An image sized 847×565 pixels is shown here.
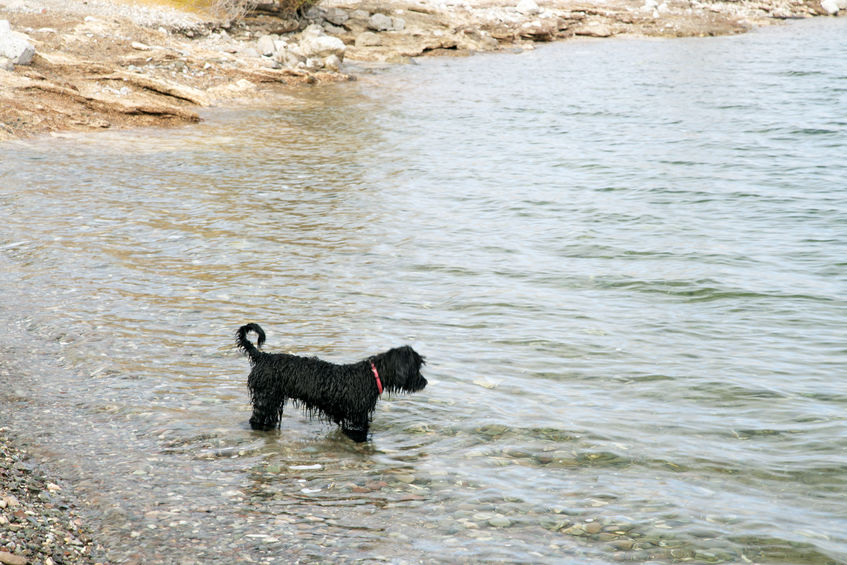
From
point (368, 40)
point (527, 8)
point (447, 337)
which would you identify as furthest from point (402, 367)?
point (527, 8)

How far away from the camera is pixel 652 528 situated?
611 centimetres

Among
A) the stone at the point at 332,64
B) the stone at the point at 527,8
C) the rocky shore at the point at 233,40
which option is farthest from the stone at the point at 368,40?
the stone at the point at 527,8

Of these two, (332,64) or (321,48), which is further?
(321,48)

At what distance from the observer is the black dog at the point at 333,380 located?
23.4 feet

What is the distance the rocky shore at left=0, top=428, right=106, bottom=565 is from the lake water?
0.22m

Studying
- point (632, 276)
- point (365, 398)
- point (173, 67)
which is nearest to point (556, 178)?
point (632, 276)

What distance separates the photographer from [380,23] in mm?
43750

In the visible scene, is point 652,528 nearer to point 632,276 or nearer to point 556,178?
point 632,276

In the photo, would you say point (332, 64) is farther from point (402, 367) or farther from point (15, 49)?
point (402, 367)

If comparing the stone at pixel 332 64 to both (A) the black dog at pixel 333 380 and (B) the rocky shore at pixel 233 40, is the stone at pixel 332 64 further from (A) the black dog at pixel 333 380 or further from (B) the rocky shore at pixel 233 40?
(A) the black dog at pixel 333 380

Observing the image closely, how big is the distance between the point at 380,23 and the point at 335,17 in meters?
2.52

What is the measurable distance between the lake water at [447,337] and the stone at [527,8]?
30.9m

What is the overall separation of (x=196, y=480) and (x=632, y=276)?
8.33 meters

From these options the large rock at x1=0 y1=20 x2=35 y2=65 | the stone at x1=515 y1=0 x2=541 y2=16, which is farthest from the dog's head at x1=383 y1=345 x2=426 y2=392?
the stone at x1=515 y1=0 x2=541 y2=16
